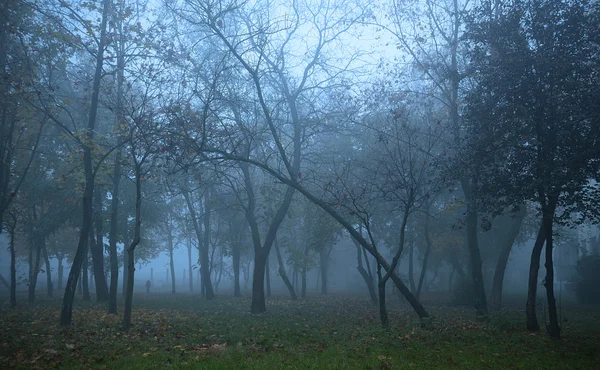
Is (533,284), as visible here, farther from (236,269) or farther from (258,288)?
(236,269)

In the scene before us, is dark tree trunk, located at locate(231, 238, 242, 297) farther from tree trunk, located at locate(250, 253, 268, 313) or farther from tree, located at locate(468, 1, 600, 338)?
tree, located at locate(468, 1, 600, 338)

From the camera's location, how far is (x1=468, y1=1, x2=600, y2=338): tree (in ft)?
38.3

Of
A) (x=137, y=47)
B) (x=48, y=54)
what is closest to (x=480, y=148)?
(x=137, y=47)

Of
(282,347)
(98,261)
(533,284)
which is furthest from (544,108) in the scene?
(98,261)

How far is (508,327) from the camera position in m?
14.4

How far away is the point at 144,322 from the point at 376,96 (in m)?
11.6

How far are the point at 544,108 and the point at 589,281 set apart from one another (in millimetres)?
26529

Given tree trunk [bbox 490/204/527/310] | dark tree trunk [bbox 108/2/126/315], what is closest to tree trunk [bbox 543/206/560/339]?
tree trunk [bbox 490/204/527/310]

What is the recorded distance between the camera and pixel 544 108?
1208 centimetres

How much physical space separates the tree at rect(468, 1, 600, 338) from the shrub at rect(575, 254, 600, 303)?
2421 centimetres

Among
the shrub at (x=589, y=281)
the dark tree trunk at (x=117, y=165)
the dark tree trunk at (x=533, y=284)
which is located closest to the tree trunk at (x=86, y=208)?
the dark tree trunk at (x=117, y=165)

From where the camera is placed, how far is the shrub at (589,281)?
32500 millimetres

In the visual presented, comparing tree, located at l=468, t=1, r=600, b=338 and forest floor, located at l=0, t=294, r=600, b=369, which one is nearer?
forest floor, located at l=0, t=294, r=600, b=369

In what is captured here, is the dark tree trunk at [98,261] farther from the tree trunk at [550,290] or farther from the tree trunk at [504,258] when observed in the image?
the tree trunk at [550,290]
